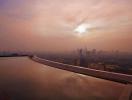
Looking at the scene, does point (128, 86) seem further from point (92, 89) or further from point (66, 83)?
point (66, 83)

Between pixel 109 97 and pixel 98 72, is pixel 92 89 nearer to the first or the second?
pixel 109 97

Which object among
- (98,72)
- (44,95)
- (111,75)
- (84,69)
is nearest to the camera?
(44,95)

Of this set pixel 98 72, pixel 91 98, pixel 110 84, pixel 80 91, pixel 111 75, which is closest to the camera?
pixel 91 98

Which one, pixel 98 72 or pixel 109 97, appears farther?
pixel 98 72

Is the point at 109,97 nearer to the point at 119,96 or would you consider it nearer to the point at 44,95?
the point at 119,96

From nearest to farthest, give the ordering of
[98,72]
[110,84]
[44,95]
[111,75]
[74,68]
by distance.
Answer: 1. [44,95]
2. [110,84]
3. [111,75]
4. [98,72]
5. [74,68]

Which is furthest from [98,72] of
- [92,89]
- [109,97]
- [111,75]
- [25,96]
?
[25,96]

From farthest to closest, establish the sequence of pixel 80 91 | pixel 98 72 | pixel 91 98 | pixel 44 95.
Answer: pixel 98 72
pixel 80 91
pixel 44 95
pixel 91 98

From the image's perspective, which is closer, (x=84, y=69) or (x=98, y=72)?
(x=98, y=72)

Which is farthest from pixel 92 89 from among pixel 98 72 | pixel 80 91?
pixel 98 72
